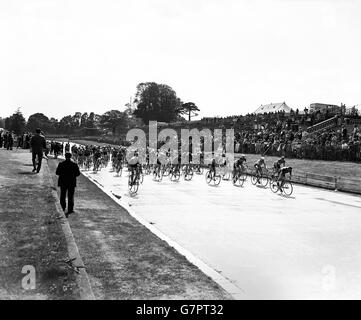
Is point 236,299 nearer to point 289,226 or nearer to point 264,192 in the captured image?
point 289,226

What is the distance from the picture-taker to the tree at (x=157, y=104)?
149 m

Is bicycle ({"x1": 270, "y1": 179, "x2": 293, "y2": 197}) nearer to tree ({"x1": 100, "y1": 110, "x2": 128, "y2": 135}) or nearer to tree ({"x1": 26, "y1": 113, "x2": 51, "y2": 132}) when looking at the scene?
tree ({"x1": 26, "y1": 113, "x2": 51, "y2": 132})

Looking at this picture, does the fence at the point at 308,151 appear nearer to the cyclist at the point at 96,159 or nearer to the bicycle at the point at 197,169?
the bicycle at the point at 197,169

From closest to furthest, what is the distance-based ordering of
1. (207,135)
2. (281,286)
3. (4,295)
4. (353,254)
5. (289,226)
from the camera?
(4,295) → (281,286) → (353,254) → (289,226) → (207,135)

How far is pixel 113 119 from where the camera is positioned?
16825 cm

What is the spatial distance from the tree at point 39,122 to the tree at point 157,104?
33196 millimetres

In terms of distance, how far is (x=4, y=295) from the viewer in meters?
6.20

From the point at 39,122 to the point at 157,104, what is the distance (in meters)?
45.7

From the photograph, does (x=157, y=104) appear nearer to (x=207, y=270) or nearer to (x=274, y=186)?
(x=274, y=186)

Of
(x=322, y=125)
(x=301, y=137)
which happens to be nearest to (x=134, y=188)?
(x=301, y=137)

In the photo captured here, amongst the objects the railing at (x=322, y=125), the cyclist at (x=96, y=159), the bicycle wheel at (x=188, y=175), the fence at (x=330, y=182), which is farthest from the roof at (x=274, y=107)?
the fence at (x=330, y=182)

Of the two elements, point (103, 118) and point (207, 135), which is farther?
point (103, 118)

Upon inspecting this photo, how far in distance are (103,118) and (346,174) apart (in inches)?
6191
